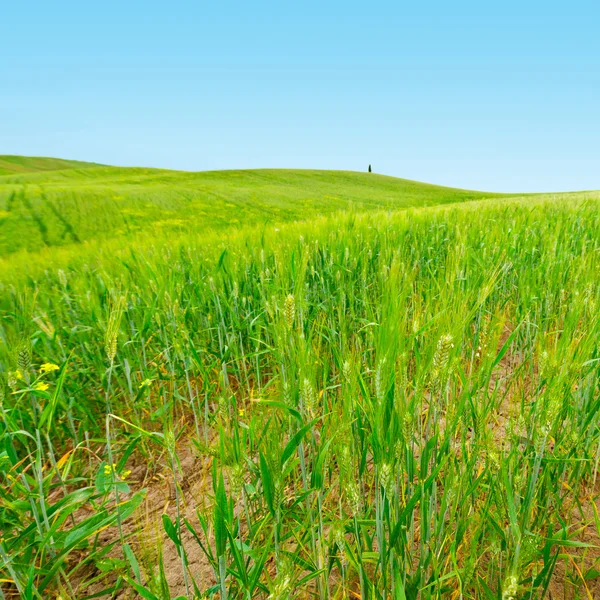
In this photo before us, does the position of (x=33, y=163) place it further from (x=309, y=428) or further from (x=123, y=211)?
(x=309, y=428)

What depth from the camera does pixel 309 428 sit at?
0.86 meters

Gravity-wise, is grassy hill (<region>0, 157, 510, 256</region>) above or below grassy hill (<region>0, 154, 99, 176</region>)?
below

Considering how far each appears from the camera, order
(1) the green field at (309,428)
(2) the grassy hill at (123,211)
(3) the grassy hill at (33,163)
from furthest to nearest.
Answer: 1. (3) the grassy hill at (33,163)
2. (2) the grassy hill at (123,211)
3. (1) the green field at (309,428)

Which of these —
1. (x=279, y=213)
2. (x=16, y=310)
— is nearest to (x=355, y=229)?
(x=16, y=310)

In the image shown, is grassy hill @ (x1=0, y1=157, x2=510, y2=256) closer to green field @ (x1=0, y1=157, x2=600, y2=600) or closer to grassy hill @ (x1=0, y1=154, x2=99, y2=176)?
green field @ (x1=0, y1=157, x2=600, y2=600)

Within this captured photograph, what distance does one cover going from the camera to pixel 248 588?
2.18 feet

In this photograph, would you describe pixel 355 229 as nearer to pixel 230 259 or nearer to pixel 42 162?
pixel 230 259

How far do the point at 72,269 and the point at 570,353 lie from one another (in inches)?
158

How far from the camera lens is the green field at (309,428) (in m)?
0.84

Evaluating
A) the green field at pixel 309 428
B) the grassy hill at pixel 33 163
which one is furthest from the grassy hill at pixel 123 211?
the grassy hill at pixel 33 163

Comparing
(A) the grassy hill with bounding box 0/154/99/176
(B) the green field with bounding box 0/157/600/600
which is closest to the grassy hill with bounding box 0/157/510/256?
(B) the green field with bounding box 0/157/600/600

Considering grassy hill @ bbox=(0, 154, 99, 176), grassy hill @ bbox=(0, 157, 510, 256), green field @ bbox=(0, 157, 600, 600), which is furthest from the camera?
grassy hill @ bbox=(0, 154, 99, 176)

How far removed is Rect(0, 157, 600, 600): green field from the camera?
2.74 ft

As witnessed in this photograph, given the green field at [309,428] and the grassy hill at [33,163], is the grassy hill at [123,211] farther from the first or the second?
the grassy hill at [33,163]
